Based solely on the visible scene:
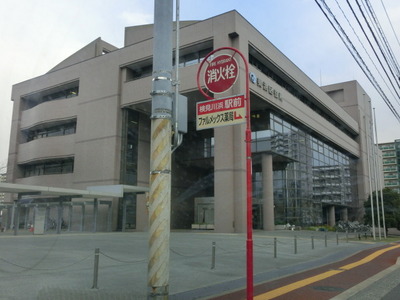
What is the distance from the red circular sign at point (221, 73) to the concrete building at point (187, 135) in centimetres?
2070

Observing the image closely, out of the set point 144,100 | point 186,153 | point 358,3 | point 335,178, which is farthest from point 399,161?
point 358,3

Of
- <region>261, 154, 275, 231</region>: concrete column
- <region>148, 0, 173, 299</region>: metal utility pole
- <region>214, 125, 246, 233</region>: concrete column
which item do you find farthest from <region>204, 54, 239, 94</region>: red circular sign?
<region>261, 154, 275, 231</region>: concrete column

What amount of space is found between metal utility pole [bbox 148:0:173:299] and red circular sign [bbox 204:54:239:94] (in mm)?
995

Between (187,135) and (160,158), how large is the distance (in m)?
32.6

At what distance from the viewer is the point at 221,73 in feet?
22.2

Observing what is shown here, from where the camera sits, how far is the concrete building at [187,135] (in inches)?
1174

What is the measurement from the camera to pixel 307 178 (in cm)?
4266

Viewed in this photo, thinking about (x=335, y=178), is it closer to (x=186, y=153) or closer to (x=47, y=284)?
(x=186, y=153)

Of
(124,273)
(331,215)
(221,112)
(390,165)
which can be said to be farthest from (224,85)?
(390,165)

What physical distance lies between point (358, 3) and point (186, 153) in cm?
3041

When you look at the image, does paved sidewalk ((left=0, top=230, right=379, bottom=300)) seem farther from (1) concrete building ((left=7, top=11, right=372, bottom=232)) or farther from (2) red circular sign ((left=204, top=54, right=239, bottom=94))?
(1) concrete building ((left=7, top=11, right=372, bottom=232))

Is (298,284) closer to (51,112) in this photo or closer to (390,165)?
(51,112)

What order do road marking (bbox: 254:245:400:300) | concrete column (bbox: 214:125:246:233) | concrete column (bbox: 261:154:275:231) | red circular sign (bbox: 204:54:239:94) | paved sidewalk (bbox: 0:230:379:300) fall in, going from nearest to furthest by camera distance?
red circular sign (bbox: 204:54:239:94) → paved sidewalk (bbox: 0:230:379:300) → road marking (bbox: 254:245:400:300) → concrete column (bbox: 214:125:246:233) → concrete column (bbox: 261:154:275:231)

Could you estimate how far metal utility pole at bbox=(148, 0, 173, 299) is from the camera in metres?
5.58
